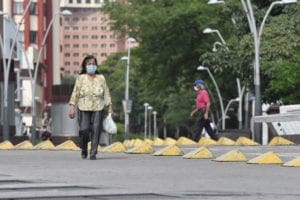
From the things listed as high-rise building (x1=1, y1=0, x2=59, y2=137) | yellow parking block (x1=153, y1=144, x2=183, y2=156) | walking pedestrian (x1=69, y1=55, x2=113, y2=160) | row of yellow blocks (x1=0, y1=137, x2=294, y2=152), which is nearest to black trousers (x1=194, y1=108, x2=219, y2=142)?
row of yellow blocks (x1=0, y1=137, x2=294, y2=152)

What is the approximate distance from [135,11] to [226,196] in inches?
1986

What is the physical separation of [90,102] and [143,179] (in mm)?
4421

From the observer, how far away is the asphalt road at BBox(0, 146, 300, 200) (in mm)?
9219

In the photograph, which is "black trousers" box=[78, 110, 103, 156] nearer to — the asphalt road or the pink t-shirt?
the asphalt road

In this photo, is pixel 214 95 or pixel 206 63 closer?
pixel 206 63

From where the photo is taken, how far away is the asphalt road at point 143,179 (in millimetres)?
9219

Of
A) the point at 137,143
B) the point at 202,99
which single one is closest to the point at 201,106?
the point at 202,99

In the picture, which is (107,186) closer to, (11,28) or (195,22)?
(195,22)

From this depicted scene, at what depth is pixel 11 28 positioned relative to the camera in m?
97.6

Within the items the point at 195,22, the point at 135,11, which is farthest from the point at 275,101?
the point at 135,11

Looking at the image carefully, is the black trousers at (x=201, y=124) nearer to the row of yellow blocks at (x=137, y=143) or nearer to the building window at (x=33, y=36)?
→ the row of yellow blocks at (x=137, y=143)

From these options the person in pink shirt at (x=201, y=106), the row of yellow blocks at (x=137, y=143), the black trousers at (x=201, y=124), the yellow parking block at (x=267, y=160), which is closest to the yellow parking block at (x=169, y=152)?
the yellow parking block at (x=267, y=160)

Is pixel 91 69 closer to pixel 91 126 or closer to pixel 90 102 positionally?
pixel 90 102

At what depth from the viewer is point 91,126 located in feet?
51.2
